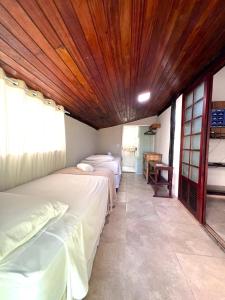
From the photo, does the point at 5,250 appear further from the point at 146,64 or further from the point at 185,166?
the point at 185,166

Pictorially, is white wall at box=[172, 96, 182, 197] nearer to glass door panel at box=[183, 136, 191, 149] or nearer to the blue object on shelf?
glass door panel at box=[183, 136, 191, 149]

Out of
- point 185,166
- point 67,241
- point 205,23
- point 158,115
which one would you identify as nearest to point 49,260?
point 67,241

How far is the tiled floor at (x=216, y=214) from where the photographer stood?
2150 mm

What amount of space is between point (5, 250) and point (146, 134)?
571 centimetres

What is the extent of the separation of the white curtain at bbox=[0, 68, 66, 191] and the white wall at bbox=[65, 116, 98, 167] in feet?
2.41

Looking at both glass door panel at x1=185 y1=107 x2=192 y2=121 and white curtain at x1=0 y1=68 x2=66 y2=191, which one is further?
glass door panel at x1=185 y1=107 x2=192 y2=121

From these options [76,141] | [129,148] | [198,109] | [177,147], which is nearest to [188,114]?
Result: [198,109]

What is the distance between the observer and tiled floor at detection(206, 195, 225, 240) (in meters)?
2.15

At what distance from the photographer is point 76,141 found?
12.2 ft

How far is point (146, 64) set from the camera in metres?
1.84

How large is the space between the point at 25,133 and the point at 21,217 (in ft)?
4.14

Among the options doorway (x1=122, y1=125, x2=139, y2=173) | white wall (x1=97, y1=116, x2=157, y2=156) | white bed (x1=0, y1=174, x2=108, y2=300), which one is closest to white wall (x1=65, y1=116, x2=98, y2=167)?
white wall (x1=97, y1=116, x2=157, y2=156)

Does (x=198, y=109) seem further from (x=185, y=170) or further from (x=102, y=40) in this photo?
(x=102, y=40)

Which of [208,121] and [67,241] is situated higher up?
[208,121]
